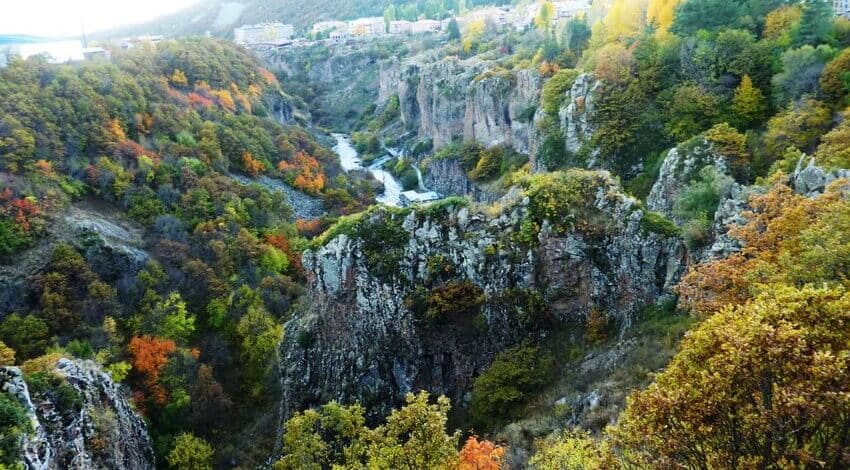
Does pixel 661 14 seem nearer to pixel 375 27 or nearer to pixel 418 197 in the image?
pixel 418 197

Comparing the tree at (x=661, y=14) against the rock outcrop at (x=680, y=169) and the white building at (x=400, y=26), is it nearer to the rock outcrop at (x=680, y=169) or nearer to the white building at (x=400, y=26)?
the rock outcrop at (x=680, y=169)

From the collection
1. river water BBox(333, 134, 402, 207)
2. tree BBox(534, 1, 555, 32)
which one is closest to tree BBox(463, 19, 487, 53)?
tree BBox(534, 1, 555, 32)

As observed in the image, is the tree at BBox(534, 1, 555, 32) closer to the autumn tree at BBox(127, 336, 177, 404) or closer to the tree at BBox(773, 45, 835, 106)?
the tree at BBox(773, 45, 835, 106)

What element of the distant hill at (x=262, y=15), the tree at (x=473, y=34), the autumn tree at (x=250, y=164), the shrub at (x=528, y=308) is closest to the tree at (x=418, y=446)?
the shrub at (x=528, y=308)

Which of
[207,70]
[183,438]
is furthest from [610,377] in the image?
[207,70]

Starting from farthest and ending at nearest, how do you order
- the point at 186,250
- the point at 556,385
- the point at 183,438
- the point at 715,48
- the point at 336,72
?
the point at 336,72, the point at 186,250, the point at 715,48, the point at 183,438, the point at 556,385

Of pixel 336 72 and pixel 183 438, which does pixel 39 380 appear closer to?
pixel 183 438
